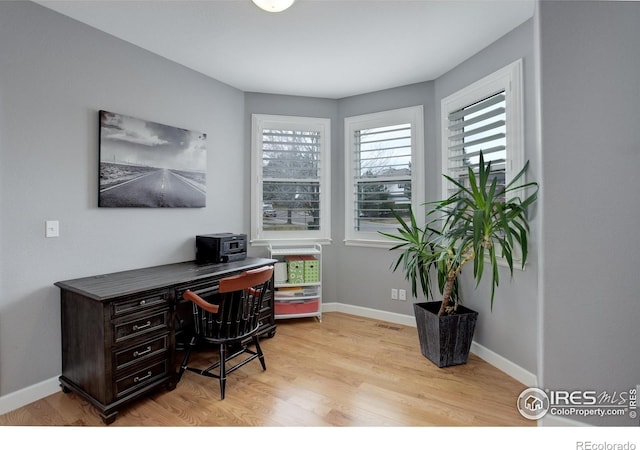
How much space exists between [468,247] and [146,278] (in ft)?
7.89

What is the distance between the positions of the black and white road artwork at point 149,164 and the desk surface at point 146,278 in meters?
0.55

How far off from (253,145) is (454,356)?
290 cm

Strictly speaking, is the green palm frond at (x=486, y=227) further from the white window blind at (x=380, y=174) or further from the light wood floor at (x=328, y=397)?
the white window blind at (x=380, y=174)

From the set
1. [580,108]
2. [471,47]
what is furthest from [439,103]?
Answer: [580,108]

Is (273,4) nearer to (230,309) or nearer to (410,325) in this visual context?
(230,309)

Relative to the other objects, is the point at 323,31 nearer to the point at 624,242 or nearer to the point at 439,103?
the point at 439,103

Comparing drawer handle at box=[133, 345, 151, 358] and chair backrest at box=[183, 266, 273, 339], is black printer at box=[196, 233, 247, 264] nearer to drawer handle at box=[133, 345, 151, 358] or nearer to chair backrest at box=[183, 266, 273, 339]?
chair backrest at box=[183, 266, 273, 339]

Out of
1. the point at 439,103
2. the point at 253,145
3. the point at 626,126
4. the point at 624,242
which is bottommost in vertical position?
the point at 624,242

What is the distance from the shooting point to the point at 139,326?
1.96 m

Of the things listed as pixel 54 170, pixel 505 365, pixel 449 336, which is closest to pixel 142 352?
pixel 54 170

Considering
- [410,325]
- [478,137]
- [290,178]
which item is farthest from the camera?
[290,178]

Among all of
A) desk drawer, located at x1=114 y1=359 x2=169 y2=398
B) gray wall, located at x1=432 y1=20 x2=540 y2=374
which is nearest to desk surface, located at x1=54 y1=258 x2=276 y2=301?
desk drawer, located at x1=114 y1=359 x2=169 y2=398

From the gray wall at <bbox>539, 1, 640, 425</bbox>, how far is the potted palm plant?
16.7 inches
